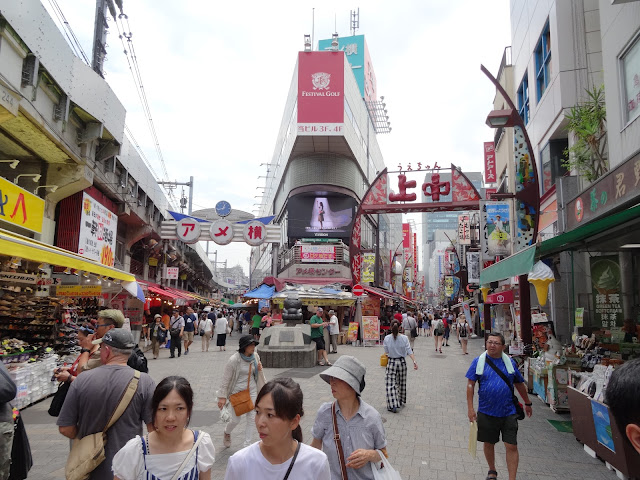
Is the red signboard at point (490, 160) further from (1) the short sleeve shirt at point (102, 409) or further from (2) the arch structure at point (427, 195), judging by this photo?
(1) the short sleeve shirt at point (102, 409)

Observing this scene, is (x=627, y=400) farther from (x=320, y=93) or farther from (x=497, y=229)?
(x=320, y=93)

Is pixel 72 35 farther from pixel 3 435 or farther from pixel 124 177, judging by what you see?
pixel 3 435

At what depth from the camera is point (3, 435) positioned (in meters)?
3.19

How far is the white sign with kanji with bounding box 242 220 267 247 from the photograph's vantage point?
2005 centimetres

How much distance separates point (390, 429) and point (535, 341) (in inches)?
245

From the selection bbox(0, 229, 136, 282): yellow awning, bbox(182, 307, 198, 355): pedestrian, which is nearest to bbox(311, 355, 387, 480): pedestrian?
bbox(0, 229, 136, 282): yellow awning

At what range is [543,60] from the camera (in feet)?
50.4

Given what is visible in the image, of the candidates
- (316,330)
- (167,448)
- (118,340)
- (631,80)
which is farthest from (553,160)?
(167,448)

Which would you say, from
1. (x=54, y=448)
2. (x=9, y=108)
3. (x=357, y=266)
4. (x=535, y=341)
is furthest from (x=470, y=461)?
(x=357, y=266)

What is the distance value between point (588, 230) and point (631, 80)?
4.82 m

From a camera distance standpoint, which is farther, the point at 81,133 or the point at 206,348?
the point at 206,348

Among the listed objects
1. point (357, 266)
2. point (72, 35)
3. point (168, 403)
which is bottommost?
point (168, 403)

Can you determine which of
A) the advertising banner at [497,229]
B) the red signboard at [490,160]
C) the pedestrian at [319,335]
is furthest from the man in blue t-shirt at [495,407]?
the red signboard at [490,160]

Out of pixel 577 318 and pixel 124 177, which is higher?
pixel 124 177
